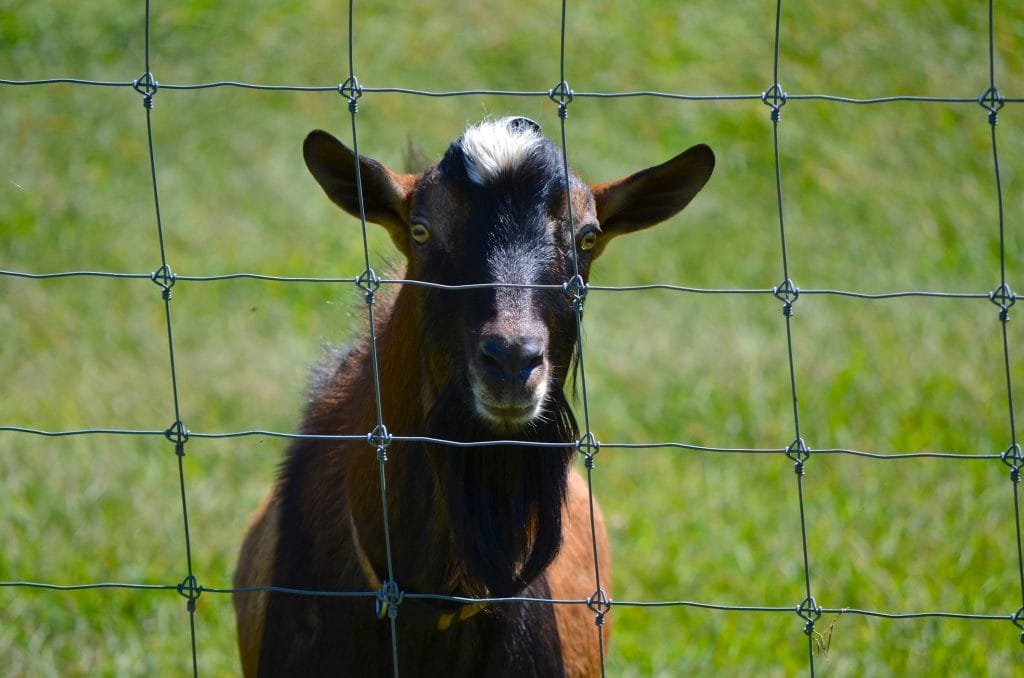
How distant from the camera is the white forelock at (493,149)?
11.9 feet

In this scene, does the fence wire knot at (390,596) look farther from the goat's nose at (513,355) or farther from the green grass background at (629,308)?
the green grass background at (629,308)

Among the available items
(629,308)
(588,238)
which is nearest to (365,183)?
(588,238)

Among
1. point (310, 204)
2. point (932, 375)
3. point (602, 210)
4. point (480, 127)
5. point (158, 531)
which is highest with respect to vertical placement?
point (310, 204)

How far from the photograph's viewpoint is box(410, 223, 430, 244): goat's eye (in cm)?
372

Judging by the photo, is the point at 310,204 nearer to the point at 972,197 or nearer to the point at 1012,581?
the point at 972,197

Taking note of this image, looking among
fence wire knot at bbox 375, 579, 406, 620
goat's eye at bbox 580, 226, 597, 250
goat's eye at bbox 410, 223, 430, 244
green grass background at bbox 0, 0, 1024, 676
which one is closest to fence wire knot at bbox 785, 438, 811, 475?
goat's eye at bbox 580, 226, 597, 250

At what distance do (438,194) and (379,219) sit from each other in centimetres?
30

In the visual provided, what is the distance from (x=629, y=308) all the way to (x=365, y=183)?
19.2ft

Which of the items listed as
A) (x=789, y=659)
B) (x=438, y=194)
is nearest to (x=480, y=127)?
(x=438, y=194)

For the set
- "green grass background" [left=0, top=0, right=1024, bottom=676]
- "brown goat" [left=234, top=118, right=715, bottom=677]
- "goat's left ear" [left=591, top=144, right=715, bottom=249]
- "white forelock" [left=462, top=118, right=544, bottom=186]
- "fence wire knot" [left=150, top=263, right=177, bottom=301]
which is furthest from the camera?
"green grass background" [left=0, top=0, right=1024, bottom=676]

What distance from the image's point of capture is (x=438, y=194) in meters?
3.73

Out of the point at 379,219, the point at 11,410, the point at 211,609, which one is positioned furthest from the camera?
the point at 11,410

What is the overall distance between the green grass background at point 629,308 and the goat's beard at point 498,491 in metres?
1.16

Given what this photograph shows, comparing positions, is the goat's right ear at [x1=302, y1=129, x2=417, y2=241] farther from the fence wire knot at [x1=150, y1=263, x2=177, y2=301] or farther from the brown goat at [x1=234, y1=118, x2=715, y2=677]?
the fence wire knot at [x1=150, y1=263, x2=177, y2=301]
